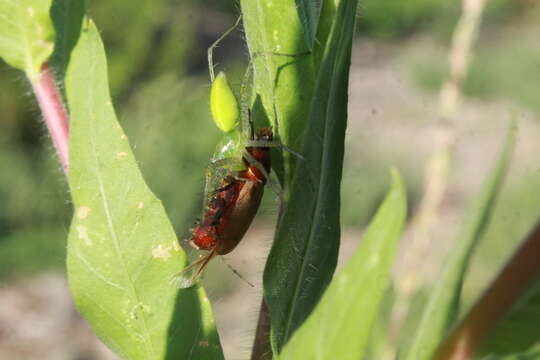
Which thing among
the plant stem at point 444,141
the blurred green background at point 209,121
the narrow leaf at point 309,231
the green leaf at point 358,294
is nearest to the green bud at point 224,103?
the narrow leaf at point 309,231

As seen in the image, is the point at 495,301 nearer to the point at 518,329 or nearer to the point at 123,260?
the point at 518,329

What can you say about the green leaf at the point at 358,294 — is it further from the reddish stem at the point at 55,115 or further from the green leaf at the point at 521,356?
the reddish stem at the point at 55,115

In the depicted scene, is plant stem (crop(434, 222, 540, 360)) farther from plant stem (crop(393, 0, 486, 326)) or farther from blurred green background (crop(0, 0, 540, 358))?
blurred green background (crop(0, 0, 540, 358))

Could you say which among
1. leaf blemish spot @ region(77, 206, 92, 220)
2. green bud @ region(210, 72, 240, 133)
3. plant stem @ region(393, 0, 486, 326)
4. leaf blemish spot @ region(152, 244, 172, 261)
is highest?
green bud @ region(210, 72, 240, 133)

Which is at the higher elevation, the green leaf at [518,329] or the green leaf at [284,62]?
the green leaf at [284,62]

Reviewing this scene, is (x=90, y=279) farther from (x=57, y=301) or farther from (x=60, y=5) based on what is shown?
(x=57, y=301)

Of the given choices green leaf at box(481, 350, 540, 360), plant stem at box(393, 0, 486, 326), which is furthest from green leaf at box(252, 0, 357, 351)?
plant stem at box(393, 0, 486, 326)

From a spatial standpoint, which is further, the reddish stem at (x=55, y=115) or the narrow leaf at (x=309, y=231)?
the reddish stem at (x=55, y=115)

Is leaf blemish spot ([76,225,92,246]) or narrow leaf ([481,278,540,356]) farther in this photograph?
leaf blemish spot ([76,225,92,246])
